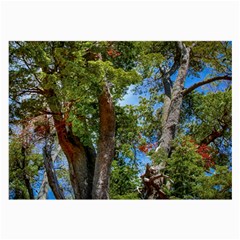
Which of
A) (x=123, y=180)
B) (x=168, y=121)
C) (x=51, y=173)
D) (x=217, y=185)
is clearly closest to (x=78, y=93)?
(x=51, y=173)

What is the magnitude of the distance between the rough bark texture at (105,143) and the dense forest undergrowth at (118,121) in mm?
12

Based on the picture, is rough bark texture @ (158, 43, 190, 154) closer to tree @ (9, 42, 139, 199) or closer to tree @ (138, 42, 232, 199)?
tree @ (138, 42, 232, 199)

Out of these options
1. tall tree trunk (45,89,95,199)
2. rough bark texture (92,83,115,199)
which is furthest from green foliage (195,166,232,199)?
tall tree trunk (45,89,95,199)

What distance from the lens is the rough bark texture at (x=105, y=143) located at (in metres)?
4.75

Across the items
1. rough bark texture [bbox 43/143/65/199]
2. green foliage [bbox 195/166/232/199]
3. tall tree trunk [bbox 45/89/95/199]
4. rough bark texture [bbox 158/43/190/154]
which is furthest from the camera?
rough bark texture [bbox 158/43/190/154]

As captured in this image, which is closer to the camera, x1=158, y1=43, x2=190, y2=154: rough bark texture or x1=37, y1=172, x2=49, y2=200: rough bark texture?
x1=37, y1=172, x2=49, y2=200: rough bark texture

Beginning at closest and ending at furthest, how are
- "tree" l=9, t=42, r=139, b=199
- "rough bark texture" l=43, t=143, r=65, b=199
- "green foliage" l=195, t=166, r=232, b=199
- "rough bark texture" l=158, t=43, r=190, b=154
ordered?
"green foliage" l=195, t=166, r=232, b=199, "tree" l=9, t=42, r=139, b=199, "rough bark texture" l=43, t=143, r=65, b=199, "rough bark texture" l=158, t=43, r=190, b=154

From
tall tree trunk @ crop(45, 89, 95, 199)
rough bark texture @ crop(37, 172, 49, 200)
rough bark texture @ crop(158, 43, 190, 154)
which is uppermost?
rough bark texture @ crop(158, 43, 190, 154)

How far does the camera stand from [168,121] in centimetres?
510

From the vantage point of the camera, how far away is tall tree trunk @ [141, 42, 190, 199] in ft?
15.3

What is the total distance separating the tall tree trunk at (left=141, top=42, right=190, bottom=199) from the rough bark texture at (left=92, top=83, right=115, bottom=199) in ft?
1.45
